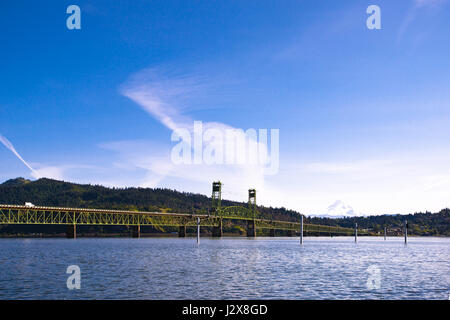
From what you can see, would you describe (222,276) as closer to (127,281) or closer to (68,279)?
(127,281)

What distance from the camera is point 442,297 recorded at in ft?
107

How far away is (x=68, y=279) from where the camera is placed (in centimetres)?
4112
